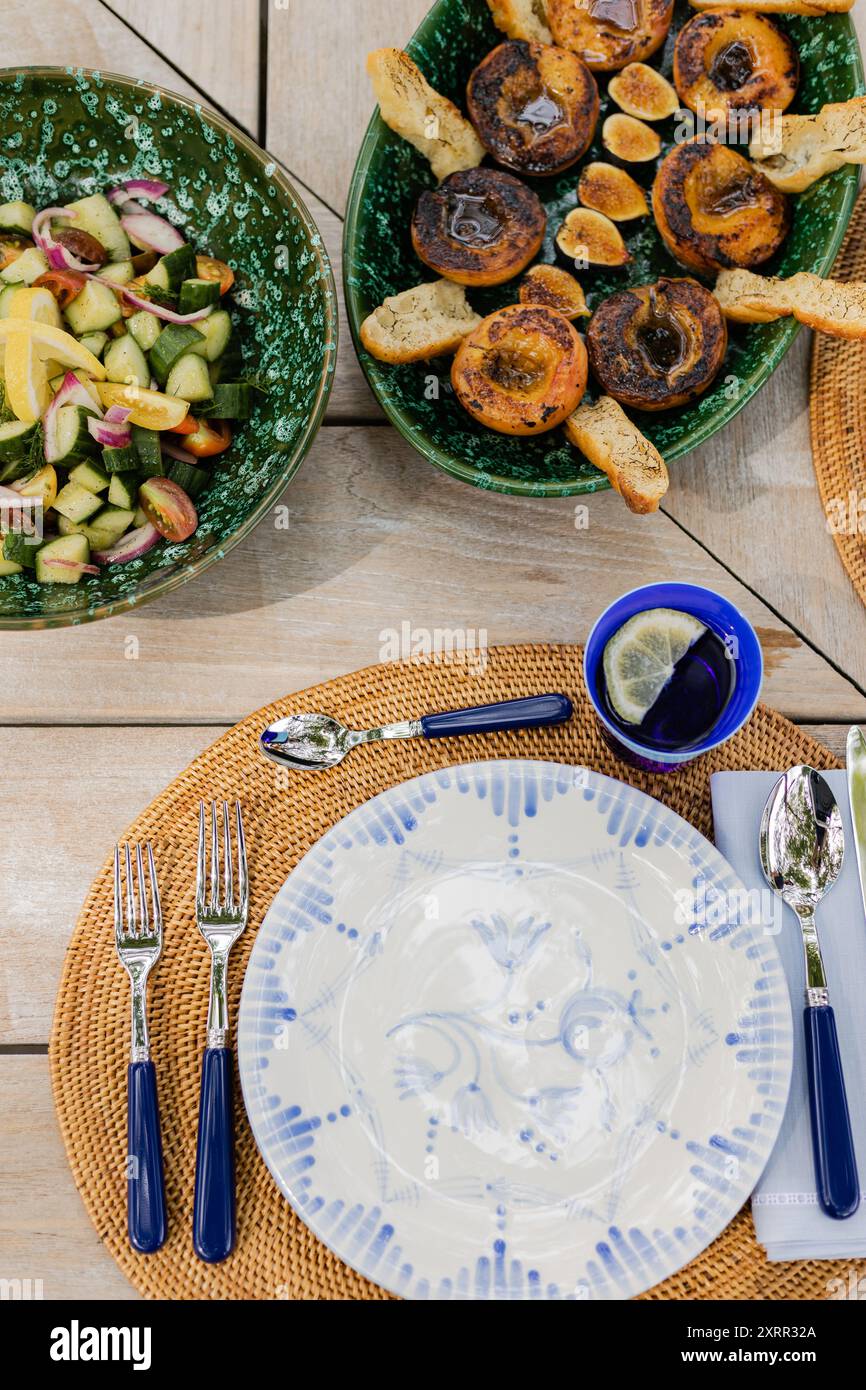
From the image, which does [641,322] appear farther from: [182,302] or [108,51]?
[108,51]

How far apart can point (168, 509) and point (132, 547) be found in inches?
2.0

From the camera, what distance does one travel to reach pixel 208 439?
1.03m

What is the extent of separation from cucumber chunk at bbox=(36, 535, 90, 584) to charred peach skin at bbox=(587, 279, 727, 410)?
516mm

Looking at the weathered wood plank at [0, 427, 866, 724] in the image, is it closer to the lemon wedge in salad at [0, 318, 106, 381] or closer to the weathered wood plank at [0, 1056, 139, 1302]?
the lemon wedge in salad at [0, 318, 106, 381]

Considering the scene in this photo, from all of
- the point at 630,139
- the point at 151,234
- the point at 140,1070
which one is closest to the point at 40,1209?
the point at 140,1070

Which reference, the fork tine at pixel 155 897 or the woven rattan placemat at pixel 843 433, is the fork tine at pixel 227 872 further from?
the woven rattan placemat at pixel 843 433

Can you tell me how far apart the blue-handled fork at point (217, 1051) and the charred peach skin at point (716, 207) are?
70 centimetres

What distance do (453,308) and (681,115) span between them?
0.31m

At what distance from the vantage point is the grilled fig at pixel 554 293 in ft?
3.41

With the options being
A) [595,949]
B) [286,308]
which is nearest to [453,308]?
[286,308]

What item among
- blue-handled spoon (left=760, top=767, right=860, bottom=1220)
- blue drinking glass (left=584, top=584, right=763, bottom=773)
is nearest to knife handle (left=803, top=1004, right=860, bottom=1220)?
blue-handled spoon (left=760, top=767, right=860, bottom=1220)

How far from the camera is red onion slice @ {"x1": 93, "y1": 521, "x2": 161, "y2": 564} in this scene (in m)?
1.00

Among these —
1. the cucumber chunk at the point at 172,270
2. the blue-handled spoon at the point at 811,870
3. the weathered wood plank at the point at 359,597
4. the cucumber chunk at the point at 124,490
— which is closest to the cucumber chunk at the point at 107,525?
the cucumber chunk at the point at 124,490

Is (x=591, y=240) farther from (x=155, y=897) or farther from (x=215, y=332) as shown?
(x=155, y=897)
